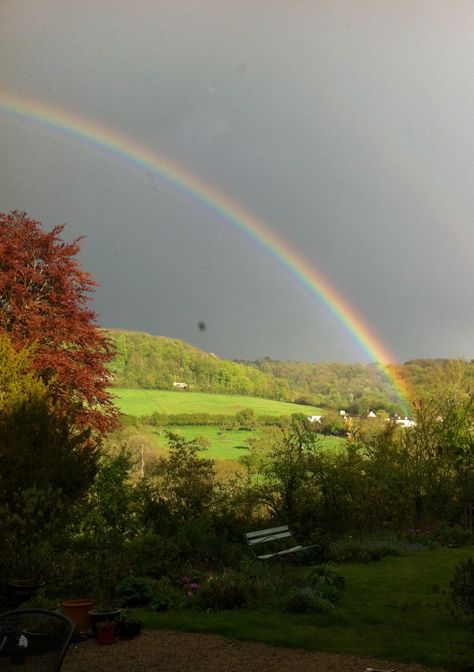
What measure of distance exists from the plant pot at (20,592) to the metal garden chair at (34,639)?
344 centimetres

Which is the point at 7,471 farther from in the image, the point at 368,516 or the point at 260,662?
the point at 368,516

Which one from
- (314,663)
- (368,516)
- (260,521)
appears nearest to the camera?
(314,663)

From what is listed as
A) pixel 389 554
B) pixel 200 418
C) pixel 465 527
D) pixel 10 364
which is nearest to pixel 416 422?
pixel 465 527

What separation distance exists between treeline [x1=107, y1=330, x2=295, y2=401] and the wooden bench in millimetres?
21544

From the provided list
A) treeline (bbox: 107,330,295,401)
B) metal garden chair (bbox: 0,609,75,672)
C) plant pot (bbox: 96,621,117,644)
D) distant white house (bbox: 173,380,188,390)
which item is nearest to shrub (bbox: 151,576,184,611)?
plant pot (bbox: 96,621,117,644)

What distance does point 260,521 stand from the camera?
461 inches

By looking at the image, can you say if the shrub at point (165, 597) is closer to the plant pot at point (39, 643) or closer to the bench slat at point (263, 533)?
the bench slat at point (263, 533)

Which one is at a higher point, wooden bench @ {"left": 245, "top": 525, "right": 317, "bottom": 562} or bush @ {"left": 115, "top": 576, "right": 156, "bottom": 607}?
wooden bench @ {"left": 245, "top": 525, "right": 317, "bottom": 562}

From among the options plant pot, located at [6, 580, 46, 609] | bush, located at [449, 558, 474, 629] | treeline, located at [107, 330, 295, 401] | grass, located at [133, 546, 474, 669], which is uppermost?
treeline, located at [107, 330, 295, 401]

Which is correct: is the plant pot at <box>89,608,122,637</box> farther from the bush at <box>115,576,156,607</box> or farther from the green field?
the green field

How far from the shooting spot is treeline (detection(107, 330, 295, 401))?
3241 cm

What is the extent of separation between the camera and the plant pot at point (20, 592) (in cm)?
652

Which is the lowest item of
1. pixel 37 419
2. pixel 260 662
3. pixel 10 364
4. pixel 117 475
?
pixel 260 662

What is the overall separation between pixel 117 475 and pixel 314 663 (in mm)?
5118
